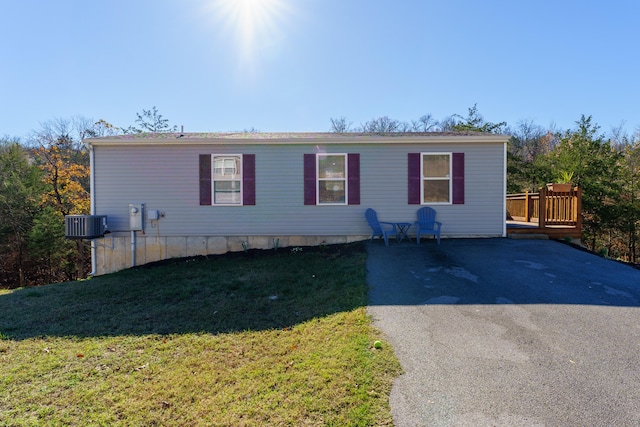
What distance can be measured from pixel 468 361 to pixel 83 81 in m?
14.8

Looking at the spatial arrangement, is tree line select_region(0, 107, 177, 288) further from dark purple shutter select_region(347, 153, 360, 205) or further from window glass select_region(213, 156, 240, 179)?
dark purple shutter select_region(347, 153, 360, 205)

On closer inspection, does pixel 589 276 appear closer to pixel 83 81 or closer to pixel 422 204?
pixel 422 204

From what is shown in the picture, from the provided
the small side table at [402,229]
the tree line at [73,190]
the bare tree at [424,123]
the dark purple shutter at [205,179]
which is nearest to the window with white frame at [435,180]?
the small side table at [402,229]

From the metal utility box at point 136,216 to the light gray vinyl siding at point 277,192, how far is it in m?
0.15

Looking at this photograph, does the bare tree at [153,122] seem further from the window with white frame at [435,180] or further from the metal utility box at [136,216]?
the window with white frame at [435,180]

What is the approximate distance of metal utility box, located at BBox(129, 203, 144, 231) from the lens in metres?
8.25

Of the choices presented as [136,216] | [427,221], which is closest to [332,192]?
A: [427,221]

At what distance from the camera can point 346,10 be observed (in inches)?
324

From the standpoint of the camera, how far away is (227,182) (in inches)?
332

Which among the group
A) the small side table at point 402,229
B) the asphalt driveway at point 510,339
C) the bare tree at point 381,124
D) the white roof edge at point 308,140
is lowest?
the asphalt driveway at point 510,339

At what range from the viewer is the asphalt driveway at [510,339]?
2.19 m

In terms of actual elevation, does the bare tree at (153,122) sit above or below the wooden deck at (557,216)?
above

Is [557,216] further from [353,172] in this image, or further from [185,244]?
[185,244]

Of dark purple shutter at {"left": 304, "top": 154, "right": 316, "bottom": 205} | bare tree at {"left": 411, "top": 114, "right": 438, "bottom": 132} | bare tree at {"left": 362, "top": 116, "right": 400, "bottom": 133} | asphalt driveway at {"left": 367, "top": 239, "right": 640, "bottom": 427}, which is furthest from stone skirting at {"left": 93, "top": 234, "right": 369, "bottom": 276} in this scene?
bare tree at {"left": 411, "top": 114, "right": 438, "bottom": 132}
